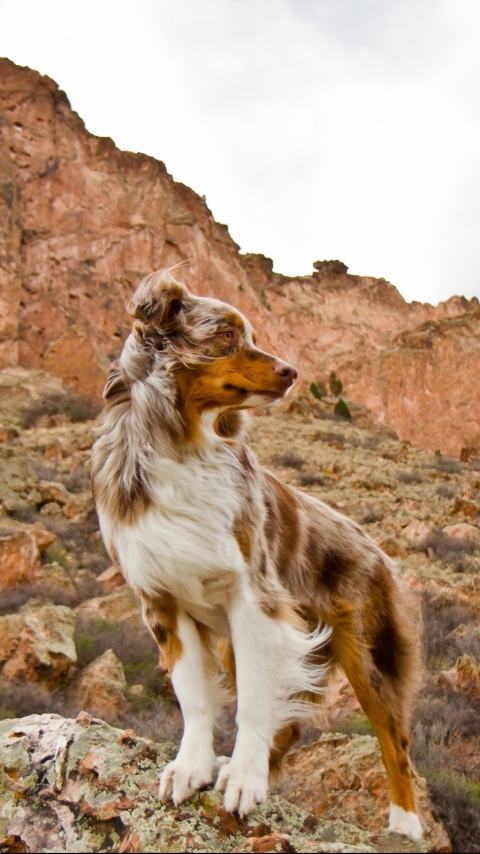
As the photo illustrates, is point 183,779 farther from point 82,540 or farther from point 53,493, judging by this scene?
point 53,493

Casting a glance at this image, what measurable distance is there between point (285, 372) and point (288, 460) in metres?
15.5

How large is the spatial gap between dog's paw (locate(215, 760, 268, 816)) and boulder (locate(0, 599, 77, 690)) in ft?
14.8

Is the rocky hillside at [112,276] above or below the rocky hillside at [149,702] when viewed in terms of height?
above

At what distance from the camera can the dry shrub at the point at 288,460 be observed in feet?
59.6

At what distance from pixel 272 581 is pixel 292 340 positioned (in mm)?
46747

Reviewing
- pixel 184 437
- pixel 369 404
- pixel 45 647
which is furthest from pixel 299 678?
pixel 369 404

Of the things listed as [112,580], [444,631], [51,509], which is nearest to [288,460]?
[51,509]

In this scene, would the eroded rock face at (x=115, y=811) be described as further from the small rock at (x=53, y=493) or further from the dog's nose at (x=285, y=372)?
the small rock at (x=53, y=493)

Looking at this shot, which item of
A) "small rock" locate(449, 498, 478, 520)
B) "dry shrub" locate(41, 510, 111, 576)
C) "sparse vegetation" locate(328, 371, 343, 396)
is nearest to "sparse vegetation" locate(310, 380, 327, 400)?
"sparse vegetation" locate(328, 371, 343, 396)

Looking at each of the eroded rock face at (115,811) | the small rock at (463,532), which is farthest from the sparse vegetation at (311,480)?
the eroded rock face at (115,811)

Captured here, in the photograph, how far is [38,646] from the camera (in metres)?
6.64

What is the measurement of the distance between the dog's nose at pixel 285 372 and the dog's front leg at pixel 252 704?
1013 millimetres

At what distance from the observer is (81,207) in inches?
1373

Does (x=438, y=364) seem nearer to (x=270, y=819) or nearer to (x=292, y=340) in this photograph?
(x=292, y=340)
